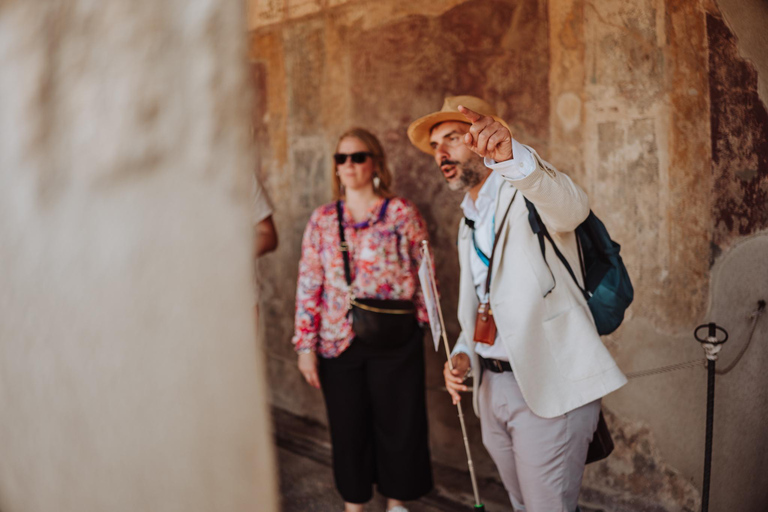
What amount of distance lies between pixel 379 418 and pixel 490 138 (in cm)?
212

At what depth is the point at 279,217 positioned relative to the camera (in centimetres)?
502

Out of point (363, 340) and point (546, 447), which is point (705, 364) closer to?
point (546, 447)

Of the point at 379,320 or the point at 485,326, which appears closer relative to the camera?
the point at 485,326

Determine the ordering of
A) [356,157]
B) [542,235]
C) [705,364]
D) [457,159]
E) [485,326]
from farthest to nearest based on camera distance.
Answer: [356,157], [705,364], [457,159], [485,326], [542,235]

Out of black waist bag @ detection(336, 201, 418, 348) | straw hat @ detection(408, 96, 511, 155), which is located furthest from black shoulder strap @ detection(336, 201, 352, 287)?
straw hat @ detection(408, 96, 511, 155)

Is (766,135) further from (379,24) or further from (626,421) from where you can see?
(379,24)

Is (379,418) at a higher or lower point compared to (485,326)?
lower

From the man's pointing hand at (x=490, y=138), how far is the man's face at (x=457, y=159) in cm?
73

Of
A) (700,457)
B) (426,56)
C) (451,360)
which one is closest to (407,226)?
(451,360)

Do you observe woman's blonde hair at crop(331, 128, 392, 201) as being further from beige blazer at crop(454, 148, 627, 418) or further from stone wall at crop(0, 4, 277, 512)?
stone wall at crop(0, 4, 277, 512)

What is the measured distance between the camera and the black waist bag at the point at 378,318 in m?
3.23

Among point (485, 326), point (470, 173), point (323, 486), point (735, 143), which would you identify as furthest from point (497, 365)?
point (323, 486)

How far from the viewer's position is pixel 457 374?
2.42m

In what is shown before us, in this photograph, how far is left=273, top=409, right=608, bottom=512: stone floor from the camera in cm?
379
